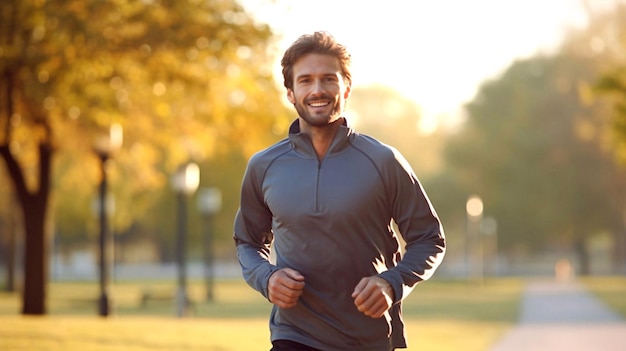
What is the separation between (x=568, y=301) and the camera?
39625mm

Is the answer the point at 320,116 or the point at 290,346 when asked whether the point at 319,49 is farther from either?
the point at 290,346

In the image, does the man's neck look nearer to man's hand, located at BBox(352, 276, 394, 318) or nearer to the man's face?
the man's face

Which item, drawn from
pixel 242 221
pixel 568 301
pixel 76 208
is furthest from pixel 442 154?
pixel 242 221

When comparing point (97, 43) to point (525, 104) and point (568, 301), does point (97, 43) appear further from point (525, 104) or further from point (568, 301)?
point (525, 104)

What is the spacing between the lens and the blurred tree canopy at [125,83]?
851 inches

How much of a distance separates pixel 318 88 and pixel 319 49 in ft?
0.45

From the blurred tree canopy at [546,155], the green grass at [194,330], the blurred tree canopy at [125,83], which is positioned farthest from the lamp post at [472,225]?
the blurred tree canopy at [125,83]

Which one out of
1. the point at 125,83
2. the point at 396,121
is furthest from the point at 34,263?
the point at 396,121

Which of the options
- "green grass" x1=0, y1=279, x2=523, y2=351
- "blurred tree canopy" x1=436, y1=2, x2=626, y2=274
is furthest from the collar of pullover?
"blurred tree canopy" x1=436, y1=2, x2=626, y2=274

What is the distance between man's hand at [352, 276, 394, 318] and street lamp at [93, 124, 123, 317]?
774 inches

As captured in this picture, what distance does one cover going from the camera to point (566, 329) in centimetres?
2373

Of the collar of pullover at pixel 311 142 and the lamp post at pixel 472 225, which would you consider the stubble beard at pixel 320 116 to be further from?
the lamp post at pixel 472 225

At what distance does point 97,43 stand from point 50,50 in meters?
1.19

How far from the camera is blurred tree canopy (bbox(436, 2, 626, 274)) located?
6956 centimetres
